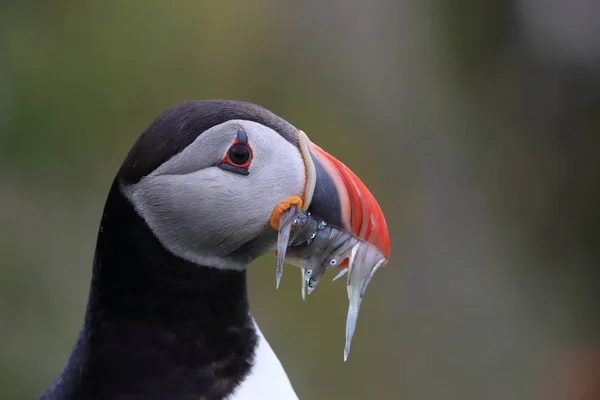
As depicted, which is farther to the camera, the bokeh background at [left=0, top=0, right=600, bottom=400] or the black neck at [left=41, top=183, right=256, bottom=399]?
the bokeh background at [left=0, top=0, right=600, bottom=400]

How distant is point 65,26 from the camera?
4449 millimetres

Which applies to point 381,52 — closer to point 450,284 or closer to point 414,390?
point 450,284

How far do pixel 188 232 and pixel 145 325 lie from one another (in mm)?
238

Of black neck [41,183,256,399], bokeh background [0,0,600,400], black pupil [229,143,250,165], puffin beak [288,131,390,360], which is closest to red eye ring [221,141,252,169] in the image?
black pupil [229,143,250,165]

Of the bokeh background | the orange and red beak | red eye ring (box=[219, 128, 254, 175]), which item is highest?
red eye ring (box=[219, 128, 254, 175])

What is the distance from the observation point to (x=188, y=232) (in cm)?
158

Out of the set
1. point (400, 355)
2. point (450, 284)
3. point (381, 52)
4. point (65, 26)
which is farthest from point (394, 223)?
point (65, 26)

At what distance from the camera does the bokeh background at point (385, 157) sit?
4.36 m

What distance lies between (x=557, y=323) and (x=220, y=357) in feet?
14.8

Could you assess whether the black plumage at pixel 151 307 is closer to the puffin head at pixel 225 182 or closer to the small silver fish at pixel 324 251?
the puffin head at pixel 225 182

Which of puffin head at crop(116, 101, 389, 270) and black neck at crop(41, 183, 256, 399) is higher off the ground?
puffin head at crop(116, 101, 389, 270)

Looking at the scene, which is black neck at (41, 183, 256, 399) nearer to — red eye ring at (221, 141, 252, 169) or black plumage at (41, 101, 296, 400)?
black plumage at (41, 101, 296, 400)

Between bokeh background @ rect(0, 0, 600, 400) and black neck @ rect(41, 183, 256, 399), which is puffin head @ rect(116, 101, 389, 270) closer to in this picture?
black neck @ rect(41, 183, 256, 399)

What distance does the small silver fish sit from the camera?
160cm
